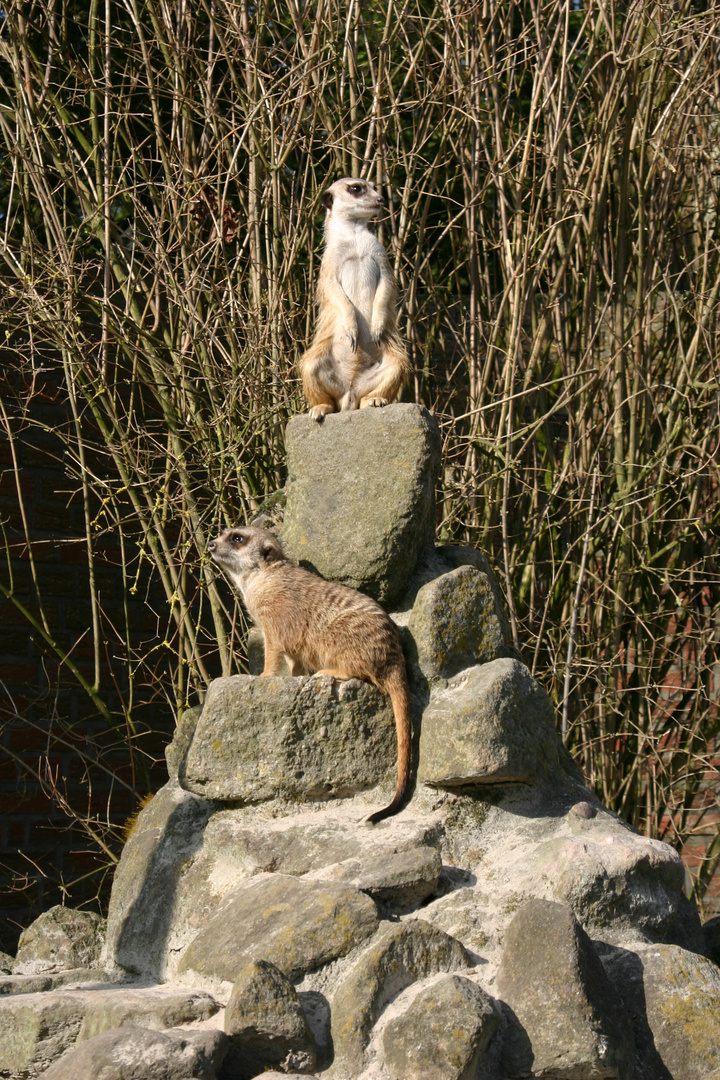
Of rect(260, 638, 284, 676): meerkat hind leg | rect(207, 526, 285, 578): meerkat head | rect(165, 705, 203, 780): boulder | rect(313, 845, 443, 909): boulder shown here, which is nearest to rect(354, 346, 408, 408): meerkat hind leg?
rect(207, 526, 285, 578): meerkat head

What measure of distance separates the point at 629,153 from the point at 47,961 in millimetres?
3933

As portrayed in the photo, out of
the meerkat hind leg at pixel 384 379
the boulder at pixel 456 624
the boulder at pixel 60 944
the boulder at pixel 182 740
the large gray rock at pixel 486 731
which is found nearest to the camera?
the large gray rock at pixel 486 731

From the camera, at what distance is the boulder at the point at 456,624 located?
3098 millimetres

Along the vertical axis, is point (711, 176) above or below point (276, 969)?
above

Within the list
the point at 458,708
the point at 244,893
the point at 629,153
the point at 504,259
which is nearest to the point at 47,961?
the point at 244,893

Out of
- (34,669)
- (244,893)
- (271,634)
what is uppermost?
(271,634)

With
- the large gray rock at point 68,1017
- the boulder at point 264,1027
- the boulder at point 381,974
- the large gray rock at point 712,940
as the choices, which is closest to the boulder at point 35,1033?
the large gray rock at point 68,1017

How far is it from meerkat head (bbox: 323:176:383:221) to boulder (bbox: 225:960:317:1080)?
258 centimetres

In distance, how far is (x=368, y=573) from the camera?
127 inches

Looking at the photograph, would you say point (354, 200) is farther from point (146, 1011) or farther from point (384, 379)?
point (146, 1011)

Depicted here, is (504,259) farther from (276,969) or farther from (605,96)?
(276,969)

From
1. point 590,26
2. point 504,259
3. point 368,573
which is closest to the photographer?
point 368,573

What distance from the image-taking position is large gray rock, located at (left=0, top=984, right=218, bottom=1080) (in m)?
2.41

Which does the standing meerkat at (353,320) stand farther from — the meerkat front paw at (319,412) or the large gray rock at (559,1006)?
the large gray rock at (559,1006)
